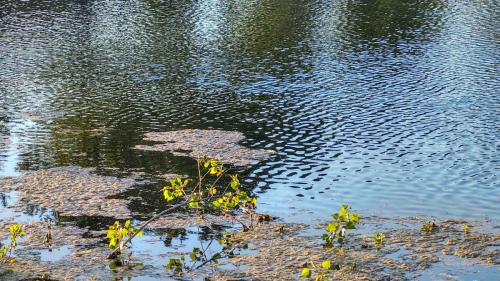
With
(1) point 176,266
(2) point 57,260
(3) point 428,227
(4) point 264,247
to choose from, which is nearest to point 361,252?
(4) point 264,247

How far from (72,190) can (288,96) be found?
49.3 feet

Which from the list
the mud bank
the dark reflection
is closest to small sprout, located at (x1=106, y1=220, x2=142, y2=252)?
the mud bank

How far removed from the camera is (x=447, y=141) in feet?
92.6

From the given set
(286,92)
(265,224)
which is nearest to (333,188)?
(265,224)

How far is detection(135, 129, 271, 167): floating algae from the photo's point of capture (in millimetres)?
26059

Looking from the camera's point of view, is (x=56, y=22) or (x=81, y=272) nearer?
(x=81, y=272)

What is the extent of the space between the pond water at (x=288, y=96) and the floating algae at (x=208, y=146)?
65 cm

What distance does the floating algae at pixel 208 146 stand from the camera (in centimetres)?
2606

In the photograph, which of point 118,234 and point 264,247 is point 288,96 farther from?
point 118,234

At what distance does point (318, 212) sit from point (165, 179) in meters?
5.09

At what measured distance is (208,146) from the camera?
27.2 meters

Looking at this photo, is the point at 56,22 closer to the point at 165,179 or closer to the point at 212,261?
the point at 165,179

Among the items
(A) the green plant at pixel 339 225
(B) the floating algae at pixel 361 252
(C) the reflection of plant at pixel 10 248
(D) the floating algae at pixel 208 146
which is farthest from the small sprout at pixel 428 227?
(C) the reflection of plant at pixel 10 248

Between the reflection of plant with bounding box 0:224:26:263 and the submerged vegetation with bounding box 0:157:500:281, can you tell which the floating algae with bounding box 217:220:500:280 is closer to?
the submerged vegetation with bounding box 0:157:500:281
